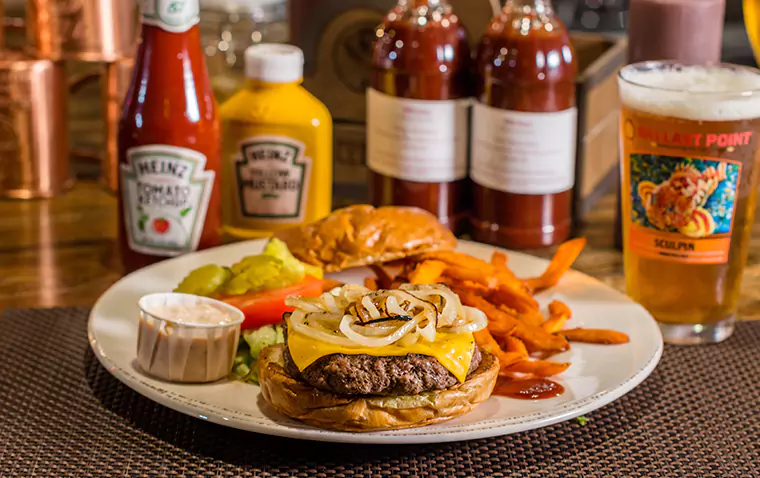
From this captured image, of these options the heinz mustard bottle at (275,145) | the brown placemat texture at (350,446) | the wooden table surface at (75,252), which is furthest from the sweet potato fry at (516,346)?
the heinz mustard bottle at (275,145)

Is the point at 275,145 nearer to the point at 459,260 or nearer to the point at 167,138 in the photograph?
the point at 167,138

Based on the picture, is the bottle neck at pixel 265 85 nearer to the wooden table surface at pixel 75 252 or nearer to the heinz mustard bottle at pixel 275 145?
the heinz mustard bottle at pixel 275 145

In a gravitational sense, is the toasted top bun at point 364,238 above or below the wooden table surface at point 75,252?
above

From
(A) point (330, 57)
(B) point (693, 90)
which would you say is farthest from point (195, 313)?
(A) point (330, 57)

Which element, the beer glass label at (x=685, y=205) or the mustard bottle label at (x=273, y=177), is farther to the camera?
the mustard bottle label at (x=273, y=177)

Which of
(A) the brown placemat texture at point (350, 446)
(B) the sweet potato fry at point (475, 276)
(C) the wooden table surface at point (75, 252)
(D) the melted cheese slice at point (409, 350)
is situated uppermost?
(D) the melted cheese slice at point (409, 350)

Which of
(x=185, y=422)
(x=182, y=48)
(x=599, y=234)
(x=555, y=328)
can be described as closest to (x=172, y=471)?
(x=185, y=422)

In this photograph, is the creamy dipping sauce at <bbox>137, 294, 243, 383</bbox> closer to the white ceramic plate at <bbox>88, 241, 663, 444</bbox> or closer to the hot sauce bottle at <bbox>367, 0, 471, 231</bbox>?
the white ceramic plate at <bbox>88, 241, 663, 444</bbox>

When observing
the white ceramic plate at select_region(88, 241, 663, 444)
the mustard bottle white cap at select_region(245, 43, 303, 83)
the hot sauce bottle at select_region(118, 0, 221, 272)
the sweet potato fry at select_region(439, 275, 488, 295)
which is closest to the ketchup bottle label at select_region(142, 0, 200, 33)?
the hot sauce bottle at select_region(118, 0, 221, 272)
